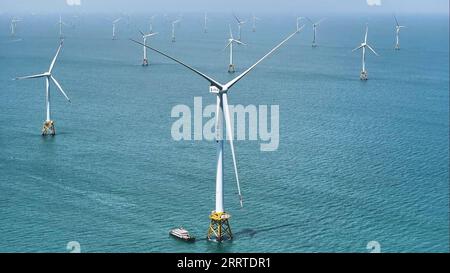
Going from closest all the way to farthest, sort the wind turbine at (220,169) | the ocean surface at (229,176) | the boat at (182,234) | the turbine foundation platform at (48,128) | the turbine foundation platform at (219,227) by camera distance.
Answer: the wind turbine at (220,169) < the turbine foundation platform at (219,227) < the boat at (182,234) < the ocean surface at (229,176) < the turbine foundation platform at (48,128)

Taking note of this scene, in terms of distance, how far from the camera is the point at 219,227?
198ft

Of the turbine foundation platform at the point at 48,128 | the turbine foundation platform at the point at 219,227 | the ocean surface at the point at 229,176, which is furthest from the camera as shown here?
the turbine foundation platform at the point at 48,128

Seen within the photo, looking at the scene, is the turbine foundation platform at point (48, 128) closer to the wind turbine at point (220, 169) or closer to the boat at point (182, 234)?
the boat at point (182, 234)

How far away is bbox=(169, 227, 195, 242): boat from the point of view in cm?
6078

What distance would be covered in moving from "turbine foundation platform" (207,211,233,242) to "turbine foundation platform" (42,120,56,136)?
154 ft

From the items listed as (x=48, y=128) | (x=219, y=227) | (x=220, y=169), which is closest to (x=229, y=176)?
(x=219, y=227)

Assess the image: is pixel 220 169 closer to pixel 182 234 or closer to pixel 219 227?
pixel 219 227

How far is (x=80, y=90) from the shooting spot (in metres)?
148

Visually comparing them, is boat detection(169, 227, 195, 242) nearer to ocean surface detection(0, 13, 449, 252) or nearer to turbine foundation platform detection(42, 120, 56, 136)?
ocean surface detection(0, 13, 449, 252)

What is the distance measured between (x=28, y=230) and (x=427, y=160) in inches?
2080

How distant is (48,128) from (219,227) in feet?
163

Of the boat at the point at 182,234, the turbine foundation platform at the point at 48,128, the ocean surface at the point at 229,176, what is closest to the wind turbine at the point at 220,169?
the ocean surface at the point at 229,176

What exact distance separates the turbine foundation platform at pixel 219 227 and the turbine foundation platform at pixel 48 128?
47.0m

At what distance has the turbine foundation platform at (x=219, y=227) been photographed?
60.1 metres
